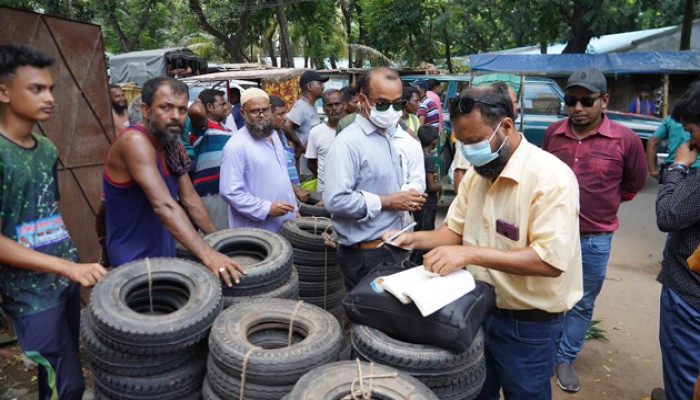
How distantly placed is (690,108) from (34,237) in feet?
11.3

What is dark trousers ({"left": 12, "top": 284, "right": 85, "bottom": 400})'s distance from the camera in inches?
98.3

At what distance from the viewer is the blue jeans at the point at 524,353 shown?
2.39m

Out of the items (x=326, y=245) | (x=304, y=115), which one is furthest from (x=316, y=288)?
(x=304, y=115)

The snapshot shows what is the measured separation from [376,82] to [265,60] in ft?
107

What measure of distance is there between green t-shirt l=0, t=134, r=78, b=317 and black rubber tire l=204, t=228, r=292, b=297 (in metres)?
0.83

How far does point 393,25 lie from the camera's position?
20250 millimetres

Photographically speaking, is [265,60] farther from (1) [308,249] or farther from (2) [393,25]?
(1) [308,249]

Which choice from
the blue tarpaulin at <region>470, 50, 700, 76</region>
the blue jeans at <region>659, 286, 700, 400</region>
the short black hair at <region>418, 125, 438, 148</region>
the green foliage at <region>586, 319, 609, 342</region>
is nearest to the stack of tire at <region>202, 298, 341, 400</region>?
the blue jeans at <region>659, 286, 700, 400</region>

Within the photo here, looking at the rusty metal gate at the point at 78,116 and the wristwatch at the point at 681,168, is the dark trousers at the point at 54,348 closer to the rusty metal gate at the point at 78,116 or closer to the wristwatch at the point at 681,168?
the rusty metal gate at the point at 78,116

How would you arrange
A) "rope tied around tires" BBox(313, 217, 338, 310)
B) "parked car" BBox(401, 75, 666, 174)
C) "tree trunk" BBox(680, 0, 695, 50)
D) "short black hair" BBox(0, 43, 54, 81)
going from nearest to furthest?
"short black hair" BBox(0, 43, 54, 81), "rope tied around tires" BBox(313, 217, 338, 310), "parked car" BBox(401, 75, 666, 174), "tree trunk" BBox(680, 0, 695, 50)

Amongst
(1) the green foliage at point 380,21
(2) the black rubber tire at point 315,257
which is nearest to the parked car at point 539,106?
(1) the green foliage at point 380,21

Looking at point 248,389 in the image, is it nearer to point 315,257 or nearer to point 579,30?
point 315,257

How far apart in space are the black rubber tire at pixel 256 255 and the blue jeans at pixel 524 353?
1.19 metres

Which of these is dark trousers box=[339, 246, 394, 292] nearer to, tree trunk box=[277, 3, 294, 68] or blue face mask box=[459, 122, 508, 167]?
blue face mask box=[459, 122, 508, 167]
